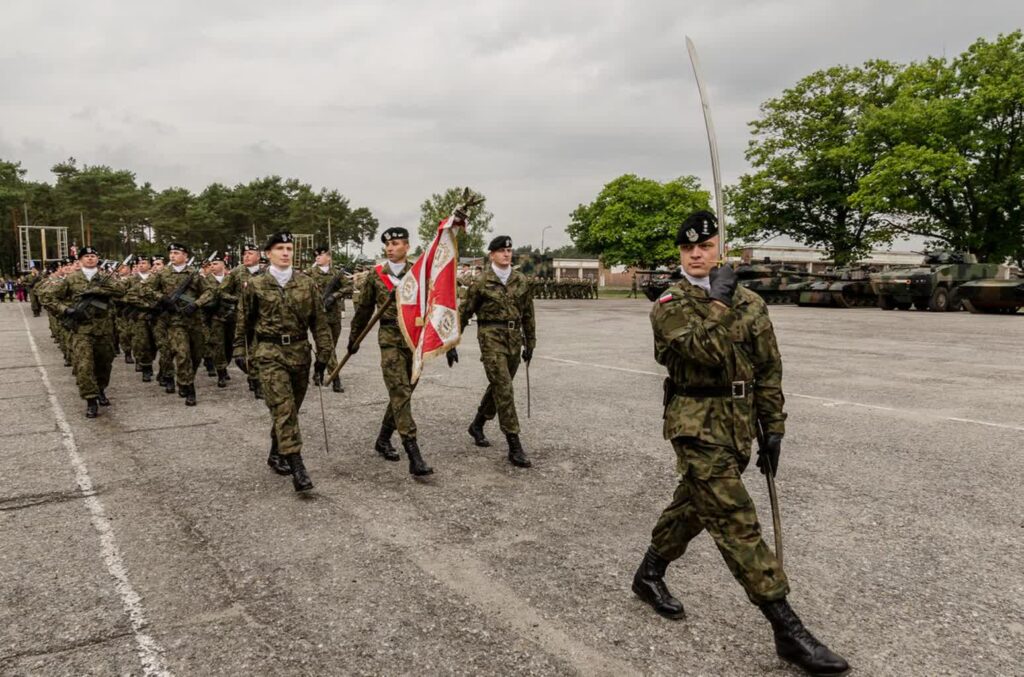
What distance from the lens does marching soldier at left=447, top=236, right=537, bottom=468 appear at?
6094mm

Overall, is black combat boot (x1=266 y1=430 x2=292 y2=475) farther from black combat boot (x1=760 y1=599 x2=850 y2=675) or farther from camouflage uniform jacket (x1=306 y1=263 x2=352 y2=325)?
camouflage uniform jacket (x1=306 y1=263 x2=352 y2=325)

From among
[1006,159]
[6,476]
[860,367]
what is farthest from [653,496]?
[1006,159]

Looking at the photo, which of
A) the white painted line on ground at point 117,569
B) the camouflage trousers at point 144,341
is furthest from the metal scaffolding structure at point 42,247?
the white painted line on ground at point 117,569

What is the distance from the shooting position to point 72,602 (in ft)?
11.7

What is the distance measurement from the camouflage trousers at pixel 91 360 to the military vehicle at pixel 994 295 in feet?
87.5

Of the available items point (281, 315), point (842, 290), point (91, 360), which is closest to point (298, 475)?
point (281, 315)

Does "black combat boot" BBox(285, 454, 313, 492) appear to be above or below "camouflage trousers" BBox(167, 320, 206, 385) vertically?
below

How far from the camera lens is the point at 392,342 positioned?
612 cm

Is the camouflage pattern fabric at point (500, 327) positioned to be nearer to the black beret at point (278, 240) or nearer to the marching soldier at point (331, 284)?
the black beret at point (278, 240)

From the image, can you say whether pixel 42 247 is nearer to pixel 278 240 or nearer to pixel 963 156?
pixel 278 240

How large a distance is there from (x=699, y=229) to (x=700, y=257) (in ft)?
0.42

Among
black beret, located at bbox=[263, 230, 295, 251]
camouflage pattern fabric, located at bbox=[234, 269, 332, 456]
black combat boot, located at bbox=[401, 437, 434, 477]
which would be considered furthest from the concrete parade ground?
black beret, located at bbox=[263, 230, 295, 251]

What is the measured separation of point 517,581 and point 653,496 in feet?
5.59

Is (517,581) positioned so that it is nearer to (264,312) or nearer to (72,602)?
(72,602)
